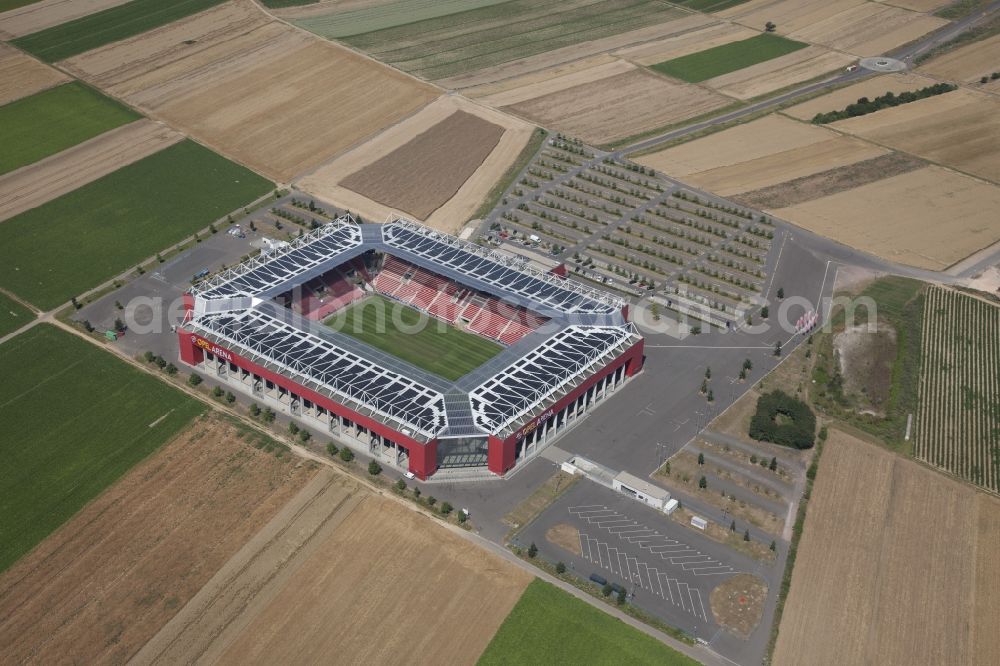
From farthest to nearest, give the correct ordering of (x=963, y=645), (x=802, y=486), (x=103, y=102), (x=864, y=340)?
(x=103, y=102)
(x=864, y=340)
(x=802, y=486)
(x=963, y=645)

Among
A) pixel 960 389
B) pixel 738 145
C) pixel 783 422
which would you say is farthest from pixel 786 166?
pixel 783 422

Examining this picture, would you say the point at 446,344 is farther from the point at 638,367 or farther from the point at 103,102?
the point at 103,102

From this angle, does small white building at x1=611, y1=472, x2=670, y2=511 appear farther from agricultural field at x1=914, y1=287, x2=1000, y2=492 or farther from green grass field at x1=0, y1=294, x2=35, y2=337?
green grass field at x1=0, y1=294, x2=35, y2=337

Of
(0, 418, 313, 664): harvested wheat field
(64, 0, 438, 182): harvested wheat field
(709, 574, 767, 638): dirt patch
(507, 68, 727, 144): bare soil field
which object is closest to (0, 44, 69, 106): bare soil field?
(64, 0, 438, 182): harvested wheat field

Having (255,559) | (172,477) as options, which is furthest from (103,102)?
(255,559)

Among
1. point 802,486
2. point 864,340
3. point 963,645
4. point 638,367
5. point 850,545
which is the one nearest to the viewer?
point 963,645

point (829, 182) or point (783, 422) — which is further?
point (829, 182)

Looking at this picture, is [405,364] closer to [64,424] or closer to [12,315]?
[64,424]
